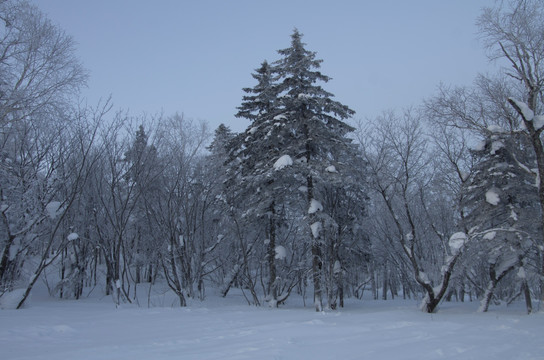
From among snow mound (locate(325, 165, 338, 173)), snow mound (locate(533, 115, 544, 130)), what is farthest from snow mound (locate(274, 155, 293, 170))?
snow mound (locate(533, 115, 544, 130))

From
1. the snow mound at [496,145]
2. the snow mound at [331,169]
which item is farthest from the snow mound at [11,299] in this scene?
the snow mound at [496,145]

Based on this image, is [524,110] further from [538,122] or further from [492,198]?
[492,198]

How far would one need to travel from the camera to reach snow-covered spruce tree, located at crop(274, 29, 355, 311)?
43.8 ft

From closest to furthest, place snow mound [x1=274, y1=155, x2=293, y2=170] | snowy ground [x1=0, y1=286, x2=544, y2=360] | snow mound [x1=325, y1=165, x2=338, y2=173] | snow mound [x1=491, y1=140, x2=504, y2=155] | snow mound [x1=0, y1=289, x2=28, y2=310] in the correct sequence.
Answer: snowy ground [x1=0, y1=286, x2=544, y2=360] → snow mound [x1=0, y1=289, x2=28, y2=310] → snow mound [x1=325, y1=165, x2=338, y2=173] → snow mound [x1=274, y1=155, x2=293, y2=170] → snow mound [x1=491, y1=140, x2=504, y2=155]

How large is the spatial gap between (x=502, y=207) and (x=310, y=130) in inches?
344

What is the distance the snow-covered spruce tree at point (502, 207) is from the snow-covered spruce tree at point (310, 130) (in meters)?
5.71

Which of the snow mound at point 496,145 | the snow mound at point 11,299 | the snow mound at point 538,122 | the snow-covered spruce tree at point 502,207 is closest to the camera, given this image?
the snow mound at point 538,122

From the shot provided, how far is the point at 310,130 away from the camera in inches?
539

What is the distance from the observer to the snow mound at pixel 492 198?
13.2m

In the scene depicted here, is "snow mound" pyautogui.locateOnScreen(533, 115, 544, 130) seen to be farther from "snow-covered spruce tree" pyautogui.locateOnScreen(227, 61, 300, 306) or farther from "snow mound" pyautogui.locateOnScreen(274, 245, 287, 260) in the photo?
"snow mound" pyautogui.locateOnScreen(274, 245, 287, 260)

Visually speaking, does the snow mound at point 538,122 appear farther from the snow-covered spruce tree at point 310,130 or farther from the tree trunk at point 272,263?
the tree trunk at point 272,263

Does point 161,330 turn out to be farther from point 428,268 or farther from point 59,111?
point 428,268

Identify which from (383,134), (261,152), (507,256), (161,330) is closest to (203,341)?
(161,330)

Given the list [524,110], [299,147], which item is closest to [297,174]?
[299,147]
